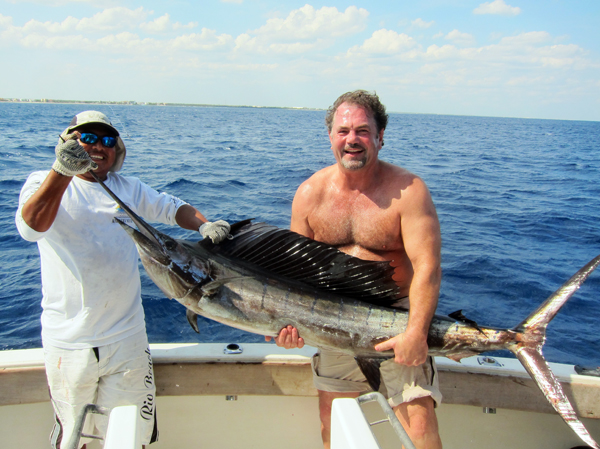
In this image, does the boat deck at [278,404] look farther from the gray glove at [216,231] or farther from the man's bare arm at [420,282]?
the gray glove at [216,231]

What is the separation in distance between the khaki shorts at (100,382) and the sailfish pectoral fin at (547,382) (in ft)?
5.41

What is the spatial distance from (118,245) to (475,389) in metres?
1.91

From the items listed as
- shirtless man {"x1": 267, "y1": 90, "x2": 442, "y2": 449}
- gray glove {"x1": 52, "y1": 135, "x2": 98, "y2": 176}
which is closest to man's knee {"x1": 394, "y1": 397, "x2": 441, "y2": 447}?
shirtless man {"x1": 267, "y1": 90, "x2": 442, "y2": 449}

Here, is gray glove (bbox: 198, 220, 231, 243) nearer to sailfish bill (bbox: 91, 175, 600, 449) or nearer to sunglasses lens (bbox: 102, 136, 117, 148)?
sailfish bill (bbox: 91, 175, 600, 449)

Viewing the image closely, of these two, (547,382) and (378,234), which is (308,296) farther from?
(547,382)

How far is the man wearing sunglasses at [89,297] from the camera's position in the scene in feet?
6.00

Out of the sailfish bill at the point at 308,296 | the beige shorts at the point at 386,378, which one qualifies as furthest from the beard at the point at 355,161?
the beige shorts at the point at 386,378

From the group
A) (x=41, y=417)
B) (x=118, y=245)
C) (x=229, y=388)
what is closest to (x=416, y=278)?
(x=229, y=388)

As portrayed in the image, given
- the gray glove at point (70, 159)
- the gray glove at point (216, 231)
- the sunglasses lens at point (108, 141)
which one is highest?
the sunglasses lens at point (108, 141)

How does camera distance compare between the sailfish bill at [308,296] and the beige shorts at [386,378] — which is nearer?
the sailfish bill at [308,296]

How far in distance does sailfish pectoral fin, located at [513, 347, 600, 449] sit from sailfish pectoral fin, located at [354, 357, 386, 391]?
1.96 feet

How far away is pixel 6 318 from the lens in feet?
13.1

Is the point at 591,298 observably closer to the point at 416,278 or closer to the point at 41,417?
the point at 416,278

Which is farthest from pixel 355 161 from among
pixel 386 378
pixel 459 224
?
pixel 459 224
